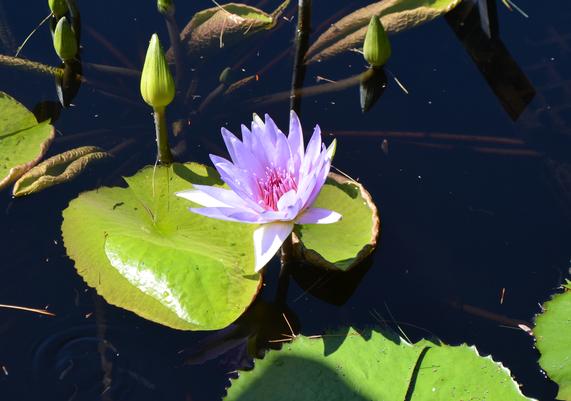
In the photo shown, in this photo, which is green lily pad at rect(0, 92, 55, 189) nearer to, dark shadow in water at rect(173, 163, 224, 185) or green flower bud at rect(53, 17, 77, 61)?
green flower bud at rect(53, 17, 77, 61)

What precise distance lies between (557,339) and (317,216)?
944 mm

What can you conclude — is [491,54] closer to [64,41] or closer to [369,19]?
[369,19]

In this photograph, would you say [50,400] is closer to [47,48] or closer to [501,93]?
[47,48]

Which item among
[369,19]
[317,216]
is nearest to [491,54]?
[369,19]

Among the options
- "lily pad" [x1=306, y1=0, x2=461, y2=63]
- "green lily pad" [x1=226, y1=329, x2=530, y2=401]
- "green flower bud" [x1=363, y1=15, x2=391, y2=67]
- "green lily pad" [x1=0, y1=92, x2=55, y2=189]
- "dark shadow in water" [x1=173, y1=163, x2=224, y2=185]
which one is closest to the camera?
"green lily pad" [x1=226, y1=329, x2=530, y2=401]

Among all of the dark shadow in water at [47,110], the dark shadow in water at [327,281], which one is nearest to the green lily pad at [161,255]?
the dark shadow in water at [327,281]

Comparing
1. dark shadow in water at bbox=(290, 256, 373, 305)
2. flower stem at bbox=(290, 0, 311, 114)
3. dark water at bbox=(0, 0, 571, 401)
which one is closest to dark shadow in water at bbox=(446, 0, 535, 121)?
dark water at bbox=(0, 0, 571, 401)

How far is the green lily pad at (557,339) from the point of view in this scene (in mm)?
2740

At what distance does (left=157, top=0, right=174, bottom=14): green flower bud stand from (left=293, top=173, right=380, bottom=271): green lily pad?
1468mm

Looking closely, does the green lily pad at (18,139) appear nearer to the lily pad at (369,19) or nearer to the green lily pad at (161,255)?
the green lily pad at (161,255)

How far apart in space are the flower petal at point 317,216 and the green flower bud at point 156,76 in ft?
2.77

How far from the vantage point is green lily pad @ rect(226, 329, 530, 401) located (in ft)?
8.38

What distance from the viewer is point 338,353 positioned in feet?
8.77

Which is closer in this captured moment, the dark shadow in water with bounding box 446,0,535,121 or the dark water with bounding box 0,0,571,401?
the dark water with bounding box 0,0,571,401
